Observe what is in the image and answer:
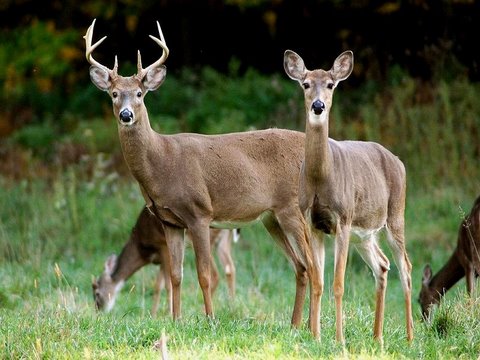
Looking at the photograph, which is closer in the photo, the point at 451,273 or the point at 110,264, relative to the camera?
the point at 451,273

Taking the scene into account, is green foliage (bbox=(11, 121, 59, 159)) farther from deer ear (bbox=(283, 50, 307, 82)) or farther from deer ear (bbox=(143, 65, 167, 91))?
deer ear (bbox=(283, 50, 307, 82))

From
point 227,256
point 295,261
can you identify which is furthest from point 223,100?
point 295,261

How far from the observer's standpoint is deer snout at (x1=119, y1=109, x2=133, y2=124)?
888cm

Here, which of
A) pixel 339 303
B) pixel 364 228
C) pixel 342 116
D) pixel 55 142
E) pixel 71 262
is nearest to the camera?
pixel 339 303

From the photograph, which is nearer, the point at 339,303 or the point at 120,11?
the point at 339,303

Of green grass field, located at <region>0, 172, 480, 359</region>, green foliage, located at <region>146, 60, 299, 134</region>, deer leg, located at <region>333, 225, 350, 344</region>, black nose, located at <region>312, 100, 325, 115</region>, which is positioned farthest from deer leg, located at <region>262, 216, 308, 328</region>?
green foliage, located at <region>146, 60, 299, 134</region>

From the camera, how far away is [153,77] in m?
9.37

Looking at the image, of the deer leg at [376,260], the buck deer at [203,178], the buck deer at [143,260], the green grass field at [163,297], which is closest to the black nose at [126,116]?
the buck deer at [203,178]

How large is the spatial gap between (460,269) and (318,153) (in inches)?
156

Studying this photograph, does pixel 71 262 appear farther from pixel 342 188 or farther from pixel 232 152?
pixel 342 188

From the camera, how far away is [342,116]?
56.5 feet

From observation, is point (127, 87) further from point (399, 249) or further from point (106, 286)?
point (106, 286)

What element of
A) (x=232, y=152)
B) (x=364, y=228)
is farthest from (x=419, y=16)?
(x=364, y=228)

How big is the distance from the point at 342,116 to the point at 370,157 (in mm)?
8748
